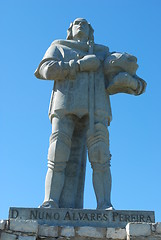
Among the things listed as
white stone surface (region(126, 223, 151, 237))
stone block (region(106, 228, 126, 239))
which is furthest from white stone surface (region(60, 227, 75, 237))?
white stone surface (region(126, 223, 151, 237))

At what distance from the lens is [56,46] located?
9.67 m

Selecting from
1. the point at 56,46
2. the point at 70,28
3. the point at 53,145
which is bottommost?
the point at 53,145

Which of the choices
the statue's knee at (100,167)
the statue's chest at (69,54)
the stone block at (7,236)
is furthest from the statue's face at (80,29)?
the stone block at (7,236)

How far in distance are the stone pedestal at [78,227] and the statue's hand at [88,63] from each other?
287cm

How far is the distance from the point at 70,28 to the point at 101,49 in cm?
84

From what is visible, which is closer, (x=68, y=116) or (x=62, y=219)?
(x=62, y=219)

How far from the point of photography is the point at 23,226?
736cm

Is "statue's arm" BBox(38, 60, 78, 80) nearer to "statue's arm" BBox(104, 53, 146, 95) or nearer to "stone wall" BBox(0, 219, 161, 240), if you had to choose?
"statue's arm" BBox(104, 53, 146, 95)

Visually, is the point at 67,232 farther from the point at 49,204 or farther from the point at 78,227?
the point at 49,204

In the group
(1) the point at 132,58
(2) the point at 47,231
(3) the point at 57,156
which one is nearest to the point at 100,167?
(3) the point at 57,156

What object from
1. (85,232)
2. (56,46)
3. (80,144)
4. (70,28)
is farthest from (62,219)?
(70,28)

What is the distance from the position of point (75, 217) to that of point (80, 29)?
13.5ft

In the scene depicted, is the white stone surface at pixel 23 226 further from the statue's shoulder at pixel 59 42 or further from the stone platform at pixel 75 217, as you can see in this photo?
the statue's shoulder at pixel 59 42

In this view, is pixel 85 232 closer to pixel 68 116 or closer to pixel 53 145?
pixel 53 145
